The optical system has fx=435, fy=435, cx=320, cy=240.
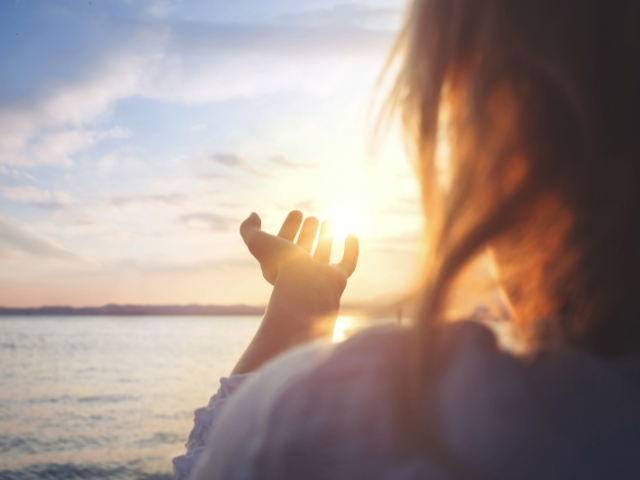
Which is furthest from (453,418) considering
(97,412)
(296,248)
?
(97,412)

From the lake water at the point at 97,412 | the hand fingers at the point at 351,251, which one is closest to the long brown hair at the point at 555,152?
the hand fingers at the point at 351,251

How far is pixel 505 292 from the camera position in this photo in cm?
90

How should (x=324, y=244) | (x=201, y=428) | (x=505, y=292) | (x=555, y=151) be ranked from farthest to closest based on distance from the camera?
1. (x=324, y=244)
2. (x=201, y=428)
3. (x=505, y=292)
4. (x=555, y=151)

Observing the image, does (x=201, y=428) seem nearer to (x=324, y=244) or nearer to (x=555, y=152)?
(x=324, y=244)

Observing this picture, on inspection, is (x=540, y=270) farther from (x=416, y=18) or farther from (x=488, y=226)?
(x=416, y=18)

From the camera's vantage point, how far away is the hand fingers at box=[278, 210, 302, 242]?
2127 millimetres

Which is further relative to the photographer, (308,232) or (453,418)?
(308,232)

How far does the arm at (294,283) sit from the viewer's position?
1776 mm

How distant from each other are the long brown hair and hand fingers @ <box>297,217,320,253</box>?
143cm

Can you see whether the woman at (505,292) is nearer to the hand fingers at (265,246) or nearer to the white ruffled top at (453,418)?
the white ruffled top at (453,418)

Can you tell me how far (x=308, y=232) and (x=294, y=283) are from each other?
1.10ft

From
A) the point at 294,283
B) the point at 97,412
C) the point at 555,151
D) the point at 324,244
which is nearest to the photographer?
the point at 555,151

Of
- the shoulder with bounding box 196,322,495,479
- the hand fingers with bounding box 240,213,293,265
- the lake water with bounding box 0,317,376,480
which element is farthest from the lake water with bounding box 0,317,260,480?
the shoulder with bounding box 196,322,495,479

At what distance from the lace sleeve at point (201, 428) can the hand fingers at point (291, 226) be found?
74 centimetres
